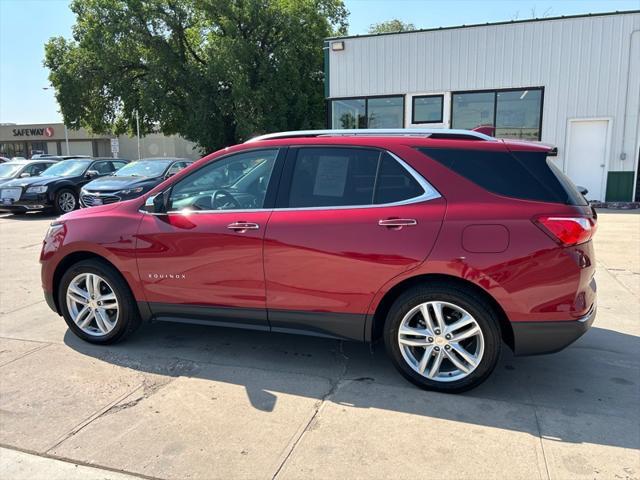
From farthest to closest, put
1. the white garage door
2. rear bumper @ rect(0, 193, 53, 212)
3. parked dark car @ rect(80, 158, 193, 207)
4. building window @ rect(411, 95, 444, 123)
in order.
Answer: building window @ rect(411, 95, 444, 123), the white garage door, rear bumper @ rect(0, 193, 53, 212), parked dark car @ rect(80, 158, 193, 207)

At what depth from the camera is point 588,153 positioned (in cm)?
1445

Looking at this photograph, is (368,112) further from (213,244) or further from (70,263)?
(213,244)

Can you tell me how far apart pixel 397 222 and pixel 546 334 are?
3.93ft

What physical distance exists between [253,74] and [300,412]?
23.0 metres

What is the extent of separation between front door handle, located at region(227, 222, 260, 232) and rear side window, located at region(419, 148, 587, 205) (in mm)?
1388

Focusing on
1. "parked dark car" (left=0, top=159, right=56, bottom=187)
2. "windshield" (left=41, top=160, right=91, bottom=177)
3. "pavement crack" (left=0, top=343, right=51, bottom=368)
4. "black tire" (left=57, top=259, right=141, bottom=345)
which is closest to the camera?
"pavement crack" (left=0, top=343, right=51, bottom=368)

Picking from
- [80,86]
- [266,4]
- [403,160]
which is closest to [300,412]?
[403,160]

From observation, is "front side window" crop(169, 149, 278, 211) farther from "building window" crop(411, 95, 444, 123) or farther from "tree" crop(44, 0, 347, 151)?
"tree" crop(44, 0, 347, 151)

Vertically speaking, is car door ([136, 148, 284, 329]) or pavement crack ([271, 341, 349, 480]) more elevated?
car door ([136, 148, 284, 329])

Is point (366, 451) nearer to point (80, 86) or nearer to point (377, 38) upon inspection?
point (377, 38)

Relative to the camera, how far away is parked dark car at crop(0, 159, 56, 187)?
1564cm

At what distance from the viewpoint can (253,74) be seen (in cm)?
2420

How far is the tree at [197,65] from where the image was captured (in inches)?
936

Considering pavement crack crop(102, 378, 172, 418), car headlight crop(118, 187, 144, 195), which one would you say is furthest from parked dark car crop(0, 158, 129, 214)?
pavement crack crop(102, 378, 172, 418)
